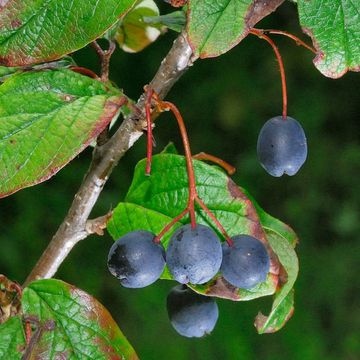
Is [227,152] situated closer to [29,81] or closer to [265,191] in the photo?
[265,191]

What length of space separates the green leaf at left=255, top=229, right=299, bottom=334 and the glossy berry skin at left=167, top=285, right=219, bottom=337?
0.06 meters

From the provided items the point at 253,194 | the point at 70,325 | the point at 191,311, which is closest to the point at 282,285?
the point at 191,311

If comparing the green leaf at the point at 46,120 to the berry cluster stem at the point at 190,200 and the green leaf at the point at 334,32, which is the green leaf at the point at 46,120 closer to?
the berry cluster stem at the point at 190,200

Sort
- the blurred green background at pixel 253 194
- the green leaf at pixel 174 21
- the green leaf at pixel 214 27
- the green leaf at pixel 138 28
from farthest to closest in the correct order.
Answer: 1. the blurred green background at pixel 253 194
2. the green leaf at pixel 138 28
3. the green leaf at pixel 174 21
4. the green leaf at pixel 214 27

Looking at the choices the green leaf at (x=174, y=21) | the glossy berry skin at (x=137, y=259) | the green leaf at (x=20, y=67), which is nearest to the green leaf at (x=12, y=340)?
the glossy berry skin at (x=137, y=259)

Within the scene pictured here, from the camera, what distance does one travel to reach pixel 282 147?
0.80 meters

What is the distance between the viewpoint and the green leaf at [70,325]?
0.74m

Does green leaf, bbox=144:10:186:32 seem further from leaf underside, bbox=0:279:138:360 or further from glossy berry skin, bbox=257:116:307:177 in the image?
leaf underside, bbox=0:279:138:360

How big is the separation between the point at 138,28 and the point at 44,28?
322mm

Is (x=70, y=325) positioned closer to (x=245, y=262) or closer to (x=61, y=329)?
(x=61, y=329)

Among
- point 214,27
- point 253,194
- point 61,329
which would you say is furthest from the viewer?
point 253,194

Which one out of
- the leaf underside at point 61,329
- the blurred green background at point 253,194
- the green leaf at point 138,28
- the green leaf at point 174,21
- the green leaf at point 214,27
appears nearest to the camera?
the green leaf at point 214,27

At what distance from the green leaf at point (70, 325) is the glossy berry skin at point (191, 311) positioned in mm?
101

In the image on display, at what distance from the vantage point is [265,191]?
2469 mm
